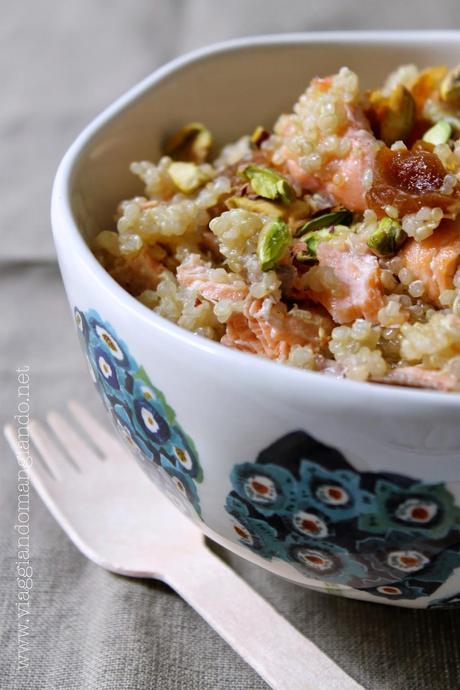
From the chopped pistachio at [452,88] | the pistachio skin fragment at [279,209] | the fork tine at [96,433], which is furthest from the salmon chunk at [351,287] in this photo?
the fork tine at [96,433]

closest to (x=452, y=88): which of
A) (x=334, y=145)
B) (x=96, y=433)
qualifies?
(x=334, y=145)

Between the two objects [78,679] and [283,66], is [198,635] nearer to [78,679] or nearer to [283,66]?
[78,679]

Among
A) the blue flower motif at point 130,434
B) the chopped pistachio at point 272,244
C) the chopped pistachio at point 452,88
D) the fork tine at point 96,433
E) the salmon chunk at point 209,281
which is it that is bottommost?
the fork tine at point 96,433

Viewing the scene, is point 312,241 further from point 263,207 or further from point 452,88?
point 452,88

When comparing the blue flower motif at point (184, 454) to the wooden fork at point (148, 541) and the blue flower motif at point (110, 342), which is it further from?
the wooden fork at point (148, 541)

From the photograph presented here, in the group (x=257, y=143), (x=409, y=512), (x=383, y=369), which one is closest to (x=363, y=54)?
(x=257, y=143)

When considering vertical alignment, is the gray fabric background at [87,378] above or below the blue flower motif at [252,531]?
below
